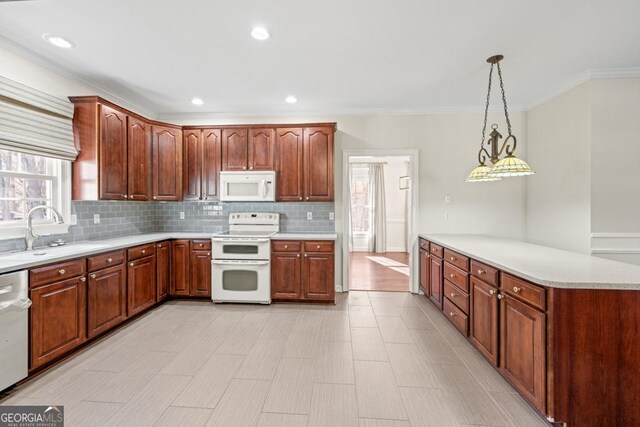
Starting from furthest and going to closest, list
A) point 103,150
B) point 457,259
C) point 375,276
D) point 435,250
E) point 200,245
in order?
point 375,276 → point 200,245 → point 435,250 → point 103,150 → point 457,259

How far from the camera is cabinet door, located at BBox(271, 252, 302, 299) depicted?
12.5 feet

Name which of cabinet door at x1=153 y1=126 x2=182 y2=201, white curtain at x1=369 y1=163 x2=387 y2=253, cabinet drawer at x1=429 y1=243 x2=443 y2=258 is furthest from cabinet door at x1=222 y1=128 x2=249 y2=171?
white curtain at x1=369 y1=163 x2=387 y2=253

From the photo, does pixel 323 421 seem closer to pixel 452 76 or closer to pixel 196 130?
pixel 452 76

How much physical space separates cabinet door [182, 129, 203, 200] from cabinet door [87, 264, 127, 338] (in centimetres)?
143

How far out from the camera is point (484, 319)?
2.39 m

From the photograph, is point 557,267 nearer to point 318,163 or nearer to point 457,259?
point 457,259

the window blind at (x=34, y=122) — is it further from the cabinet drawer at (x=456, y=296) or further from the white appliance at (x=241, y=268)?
the cabinet drawer at (x=456, y=296)

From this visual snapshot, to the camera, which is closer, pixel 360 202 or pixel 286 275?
pixel 286 275

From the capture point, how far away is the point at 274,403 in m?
1.92

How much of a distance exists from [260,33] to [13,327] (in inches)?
109

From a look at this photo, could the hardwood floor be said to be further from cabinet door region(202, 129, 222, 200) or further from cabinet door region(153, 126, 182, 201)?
cabinet door region(153, 126, 182, 201)

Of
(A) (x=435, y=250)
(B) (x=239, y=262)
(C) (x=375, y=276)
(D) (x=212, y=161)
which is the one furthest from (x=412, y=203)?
(D) (x=212, y=161)

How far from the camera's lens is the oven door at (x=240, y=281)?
3.74 m

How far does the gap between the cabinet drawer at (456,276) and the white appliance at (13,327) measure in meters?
3.51
